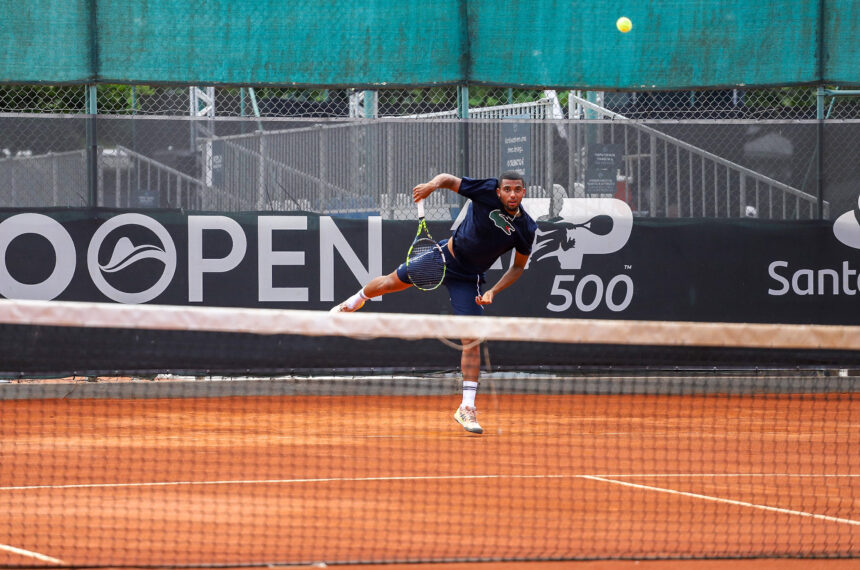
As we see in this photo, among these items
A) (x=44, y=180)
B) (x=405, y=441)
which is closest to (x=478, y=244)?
(x=405, y=441)

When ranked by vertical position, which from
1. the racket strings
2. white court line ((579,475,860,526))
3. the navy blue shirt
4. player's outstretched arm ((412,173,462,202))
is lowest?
white court line ((579,475,860,526))

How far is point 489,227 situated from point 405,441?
4.89 ft

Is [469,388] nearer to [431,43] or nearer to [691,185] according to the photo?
[431,43]

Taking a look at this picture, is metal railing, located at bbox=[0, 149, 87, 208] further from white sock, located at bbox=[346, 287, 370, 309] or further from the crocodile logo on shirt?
the crocodile logo on shirt

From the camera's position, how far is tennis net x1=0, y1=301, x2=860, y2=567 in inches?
180

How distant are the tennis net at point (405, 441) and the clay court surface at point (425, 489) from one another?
21 mm

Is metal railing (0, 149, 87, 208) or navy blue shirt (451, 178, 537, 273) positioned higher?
metal railing (0, 149, 87, 208)

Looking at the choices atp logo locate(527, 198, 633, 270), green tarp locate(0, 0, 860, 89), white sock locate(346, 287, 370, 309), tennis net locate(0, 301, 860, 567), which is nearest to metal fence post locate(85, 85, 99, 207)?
green tarp locate(0, 0, 860, 89)

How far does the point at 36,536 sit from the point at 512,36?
799 centimetres

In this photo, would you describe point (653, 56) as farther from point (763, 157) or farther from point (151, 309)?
point (151, 309)

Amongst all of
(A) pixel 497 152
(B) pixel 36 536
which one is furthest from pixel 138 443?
(A) pixel 497 152

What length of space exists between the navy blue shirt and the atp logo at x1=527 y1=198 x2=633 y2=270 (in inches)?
132

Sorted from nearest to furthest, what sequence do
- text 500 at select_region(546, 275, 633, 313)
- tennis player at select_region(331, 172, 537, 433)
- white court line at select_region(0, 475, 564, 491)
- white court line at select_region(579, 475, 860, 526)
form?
white court line at select_region(579, 475, 860, 526), white court line at select_region(0, 475, 564, 491), tennis player at select_region(331, 172, 537, 433), text 500 at select_region(546, 275, 633, 313)

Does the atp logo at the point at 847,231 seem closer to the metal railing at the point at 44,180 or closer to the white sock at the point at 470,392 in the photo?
the white sock at the point at 470,392
